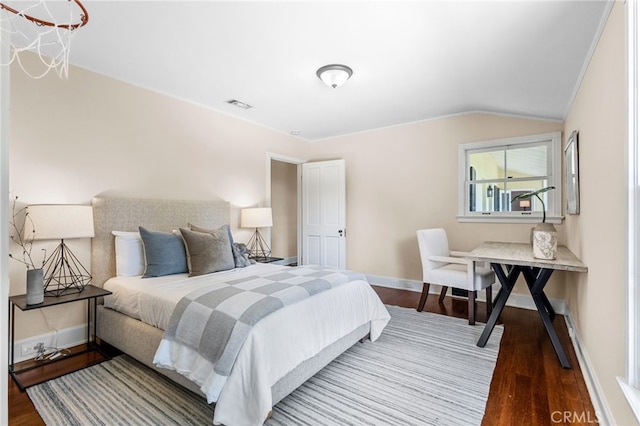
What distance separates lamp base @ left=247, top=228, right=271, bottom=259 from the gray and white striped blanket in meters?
2.16

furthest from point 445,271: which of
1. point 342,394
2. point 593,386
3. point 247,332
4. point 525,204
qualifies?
point 247,332

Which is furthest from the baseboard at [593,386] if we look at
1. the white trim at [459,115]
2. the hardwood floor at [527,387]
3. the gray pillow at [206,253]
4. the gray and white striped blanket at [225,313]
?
the gray pillow at [206,253]

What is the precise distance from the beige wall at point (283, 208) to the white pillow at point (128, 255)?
11.3ft

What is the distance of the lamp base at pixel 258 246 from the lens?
175 inches

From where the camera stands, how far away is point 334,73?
8.77 feet

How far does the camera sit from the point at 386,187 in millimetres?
4699

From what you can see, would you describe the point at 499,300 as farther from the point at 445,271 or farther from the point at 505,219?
the point at 505,219

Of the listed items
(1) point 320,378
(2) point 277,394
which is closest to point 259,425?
(2) point 277,394

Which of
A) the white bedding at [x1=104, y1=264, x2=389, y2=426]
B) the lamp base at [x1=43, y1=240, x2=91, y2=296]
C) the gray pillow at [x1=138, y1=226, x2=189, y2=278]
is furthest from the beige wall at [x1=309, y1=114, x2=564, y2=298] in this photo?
the lamp base at [x1=43, y1=240, x2=91, y2=296]

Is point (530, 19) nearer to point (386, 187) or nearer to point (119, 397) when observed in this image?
point (386, 187)

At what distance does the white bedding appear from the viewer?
1.56m

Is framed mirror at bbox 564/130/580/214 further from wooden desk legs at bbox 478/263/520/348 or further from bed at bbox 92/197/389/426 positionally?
bed at bbox 92/197/389/426

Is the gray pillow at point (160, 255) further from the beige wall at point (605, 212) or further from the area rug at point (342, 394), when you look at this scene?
the beige wall at point (605, 212)

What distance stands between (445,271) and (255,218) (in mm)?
2499
